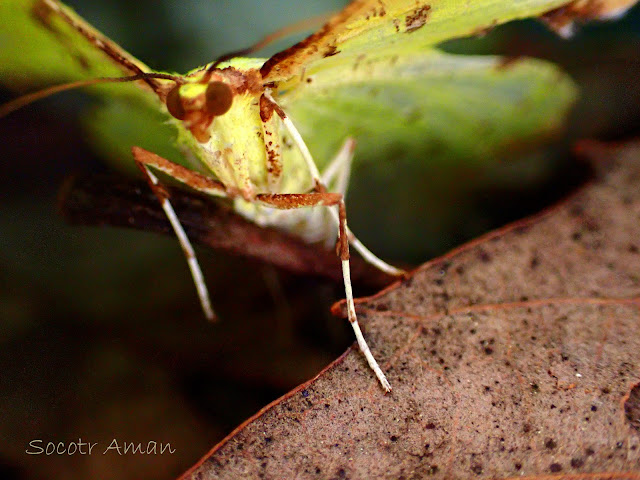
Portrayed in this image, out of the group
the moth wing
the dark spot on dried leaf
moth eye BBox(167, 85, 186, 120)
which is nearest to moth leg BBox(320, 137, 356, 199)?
the moth wing

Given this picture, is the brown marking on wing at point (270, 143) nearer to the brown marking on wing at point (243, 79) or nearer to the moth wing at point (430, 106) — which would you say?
the brown marking on wing at point (243, 79)

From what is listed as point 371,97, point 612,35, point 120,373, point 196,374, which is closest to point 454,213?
point 371,97

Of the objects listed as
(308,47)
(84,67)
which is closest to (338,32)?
(308,47)

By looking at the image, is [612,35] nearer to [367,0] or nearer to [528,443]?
[367,0]

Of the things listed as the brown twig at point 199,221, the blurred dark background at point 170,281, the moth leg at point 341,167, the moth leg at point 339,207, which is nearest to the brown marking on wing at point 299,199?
the moth leg at point 339,207

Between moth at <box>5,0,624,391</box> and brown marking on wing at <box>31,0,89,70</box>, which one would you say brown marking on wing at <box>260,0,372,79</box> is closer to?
moth at <box>5,0,624,391</box>

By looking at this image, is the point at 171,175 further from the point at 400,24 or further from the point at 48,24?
the point at 400,24
